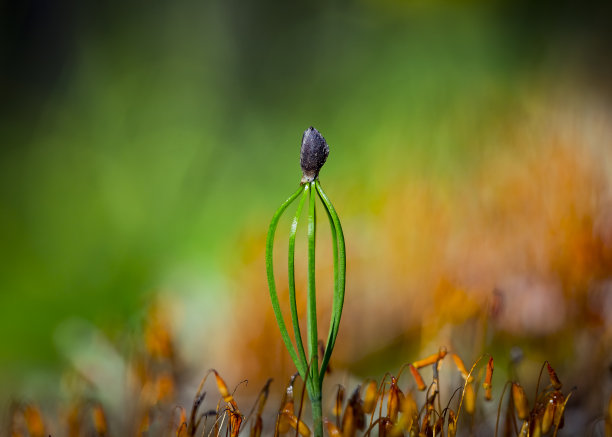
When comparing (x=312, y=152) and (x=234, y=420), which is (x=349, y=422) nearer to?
(x=234, y=420)

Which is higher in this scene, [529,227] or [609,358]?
[529,227]

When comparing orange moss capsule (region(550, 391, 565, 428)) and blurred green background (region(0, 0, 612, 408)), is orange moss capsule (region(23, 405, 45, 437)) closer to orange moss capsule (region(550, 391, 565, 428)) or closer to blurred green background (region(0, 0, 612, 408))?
blurred green background (region(0, 0, 612, 408))

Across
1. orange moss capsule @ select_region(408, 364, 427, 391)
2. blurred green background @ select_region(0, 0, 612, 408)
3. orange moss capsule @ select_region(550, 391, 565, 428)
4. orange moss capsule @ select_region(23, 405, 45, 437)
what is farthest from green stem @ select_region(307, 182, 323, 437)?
blurred green background @ select_region(0, 0, 612, 408)

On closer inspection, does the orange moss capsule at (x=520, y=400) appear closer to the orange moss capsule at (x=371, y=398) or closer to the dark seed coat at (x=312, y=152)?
the orange moss capsule at (x=371, y=398)

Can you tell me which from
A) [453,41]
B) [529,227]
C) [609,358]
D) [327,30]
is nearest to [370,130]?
[453,41]

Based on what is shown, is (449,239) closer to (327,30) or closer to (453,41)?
(453,41)
